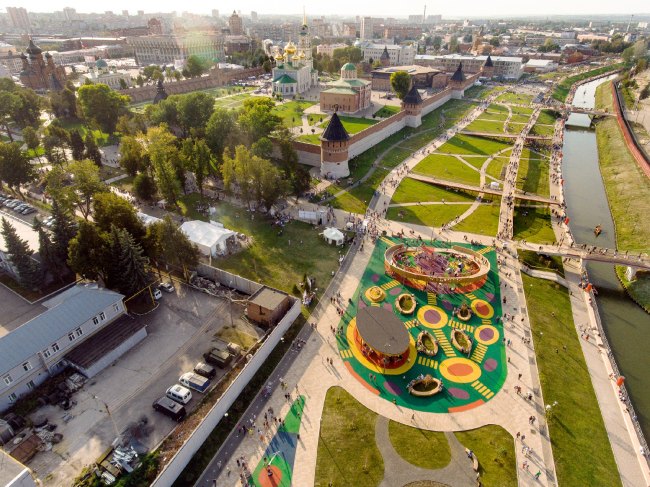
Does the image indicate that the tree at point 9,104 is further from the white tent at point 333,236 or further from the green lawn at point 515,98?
the green lawn at point 515,98

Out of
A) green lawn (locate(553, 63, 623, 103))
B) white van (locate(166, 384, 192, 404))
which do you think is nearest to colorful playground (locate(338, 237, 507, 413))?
white van (locate(166, 384, 192, 404))

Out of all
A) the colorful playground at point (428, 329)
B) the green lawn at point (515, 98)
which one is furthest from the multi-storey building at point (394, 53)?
the colorful playground at point (428, 329)

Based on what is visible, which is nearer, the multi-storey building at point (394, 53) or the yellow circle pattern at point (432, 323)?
the yellow circle pattern at point (432, 323)

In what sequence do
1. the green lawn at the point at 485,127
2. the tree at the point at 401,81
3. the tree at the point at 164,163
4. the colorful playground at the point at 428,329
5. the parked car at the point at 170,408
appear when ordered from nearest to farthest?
the parked car at the point at 170,408
the colorful playground at the point at 428,329
the tree at the point at 164,163
the green lawn at the point at 485,127
the tree at the point at 401,81

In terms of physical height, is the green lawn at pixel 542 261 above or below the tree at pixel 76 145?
below

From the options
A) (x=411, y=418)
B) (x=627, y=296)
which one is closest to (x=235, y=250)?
(x=411, y=418)

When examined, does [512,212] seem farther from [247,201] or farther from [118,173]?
[118,173]

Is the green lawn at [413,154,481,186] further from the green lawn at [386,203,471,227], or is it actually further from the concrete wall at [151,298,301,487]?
the concrete wall at [151,298,301,487]
